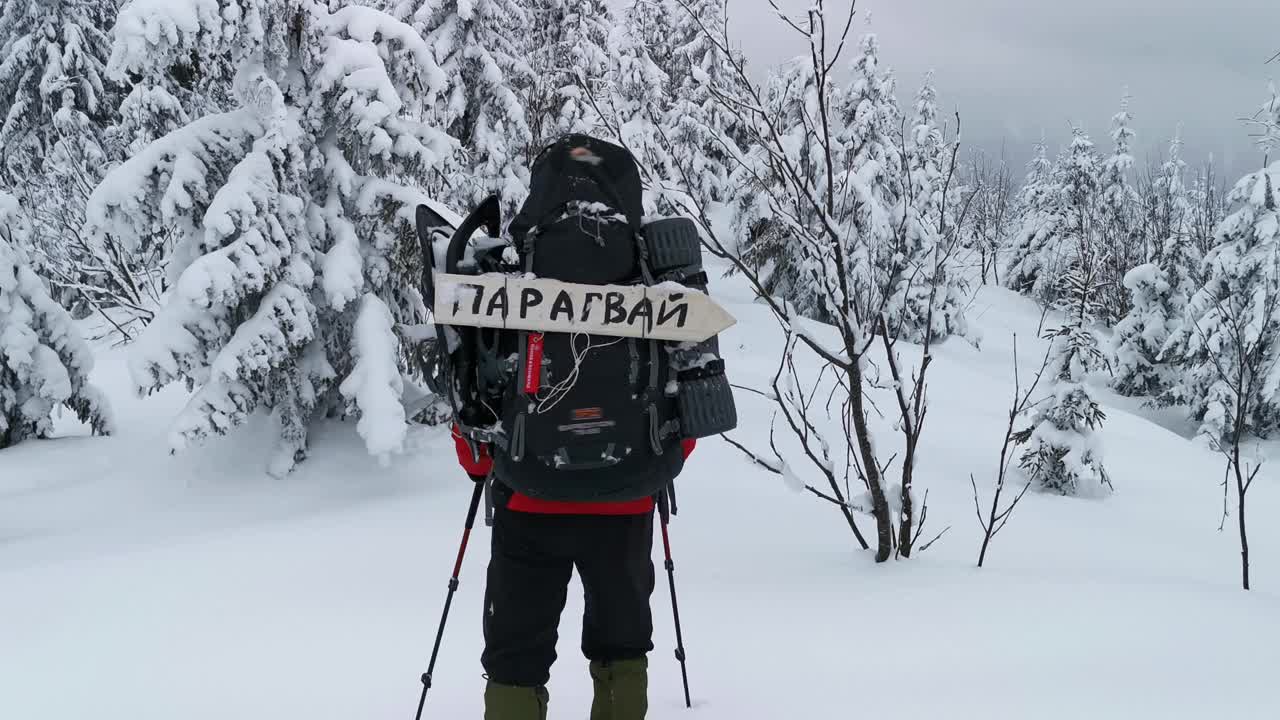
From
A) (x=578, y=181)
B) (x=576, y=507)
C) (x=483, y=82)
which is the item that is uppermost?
(x=483, y=82)

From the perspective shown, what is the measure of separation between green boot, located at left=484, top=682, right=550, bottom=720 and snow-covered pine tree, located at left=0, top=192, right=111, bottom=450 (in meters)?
8.88

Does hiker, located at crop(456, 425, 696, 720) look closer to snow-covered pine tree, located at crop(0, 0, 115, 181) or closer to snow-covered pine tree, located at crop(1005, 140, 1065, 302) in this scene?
snow-covered pine tree, located at crop(0, 0, 115, 181)

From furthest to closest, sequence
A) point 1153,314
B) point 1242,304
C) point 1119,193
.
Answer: point 1119,193
point 1153,314
point 1242,304

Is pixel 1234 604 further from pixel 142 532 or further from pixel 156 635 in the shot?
pixel 142 532

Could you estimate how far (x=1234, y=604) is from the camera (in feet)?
12.2

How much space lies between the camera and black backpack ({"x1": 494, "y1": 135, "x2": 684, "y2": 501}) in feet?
7.43

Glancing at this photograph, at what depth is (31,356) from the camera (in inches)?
338

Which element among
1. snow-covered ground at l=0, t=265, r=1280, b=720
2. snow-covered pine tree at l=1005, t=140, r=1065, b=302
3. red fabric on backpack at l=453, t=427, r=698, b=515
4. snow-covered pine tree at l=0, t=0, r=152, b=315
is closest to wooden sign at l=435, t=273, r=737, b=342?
red fabric on backpack at l=453, t=427, r=698, b=515

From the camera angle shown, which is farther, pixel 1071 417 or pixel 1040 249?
pixel 1040 249

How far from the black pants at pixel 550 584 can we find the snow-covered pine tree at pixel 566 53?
14.9 metres

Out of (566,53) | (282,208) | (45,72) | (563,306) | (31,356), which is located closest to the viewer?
(563,306)

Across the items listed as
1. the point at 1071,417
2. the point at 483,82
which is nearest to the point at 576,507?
the point at 1071,417

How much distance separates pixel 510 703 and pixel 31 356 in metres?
9.22

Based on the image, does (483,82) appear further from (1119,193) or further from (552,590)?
(1119,193)
